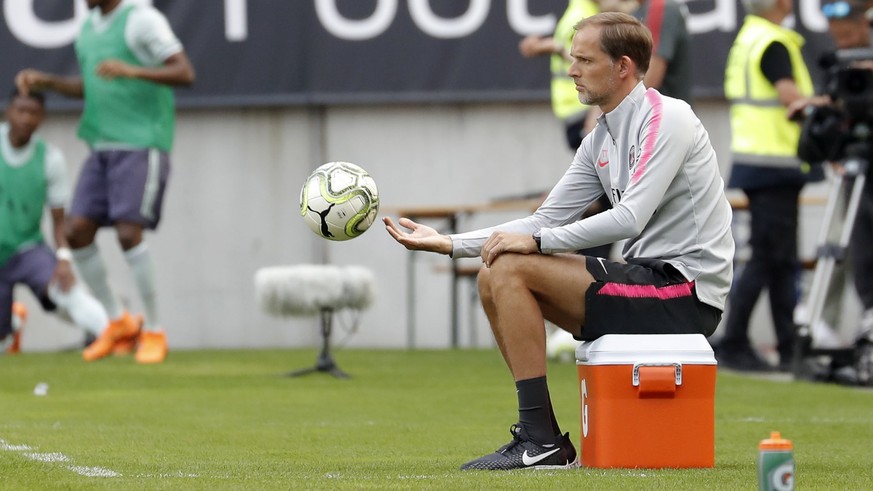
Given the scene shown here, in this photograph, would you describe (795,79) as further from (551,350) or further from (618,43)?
(618,43)

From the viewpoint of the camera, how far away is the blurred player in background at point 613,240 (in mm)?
4242

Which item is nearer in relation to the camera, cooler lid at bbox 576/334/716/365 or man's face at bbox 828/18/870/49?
cooler lid at bbox 576/334/716/365

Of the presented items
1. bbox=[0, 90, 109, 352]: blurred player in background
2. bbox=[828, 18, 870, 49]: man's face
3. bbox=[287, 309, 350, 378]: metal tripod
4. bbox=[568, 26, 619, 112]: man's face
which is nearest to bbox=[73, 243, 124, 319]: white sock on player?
bbox=[0, 90, 109, 352]: blurred player in background

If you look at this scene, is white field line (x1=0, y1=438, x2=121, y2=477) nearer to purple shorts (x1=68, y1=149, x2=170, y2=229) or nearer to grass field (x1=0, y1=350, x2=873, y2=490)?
grass field (x1=0, y1=350, x2=873, y2=490)

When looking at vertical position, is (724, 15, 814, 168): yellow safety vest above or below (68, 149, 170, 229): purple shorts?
above

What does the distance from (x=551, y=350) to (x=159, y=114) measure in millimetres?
2586

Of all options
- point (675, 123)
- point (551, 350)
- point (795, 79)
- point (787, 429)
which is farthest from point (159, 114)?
point (675, 123)

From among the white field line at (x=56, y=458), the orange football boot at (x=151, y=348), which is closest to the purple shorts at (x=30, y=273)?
the orange football boot at (x=151, y=348)

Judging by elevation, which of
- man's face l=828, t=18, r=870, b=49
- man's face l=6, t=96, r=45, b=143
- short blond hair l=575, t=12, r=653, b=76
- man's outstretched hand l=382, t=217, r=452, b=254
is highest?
man's face l=828, t=18, r=870, b=49

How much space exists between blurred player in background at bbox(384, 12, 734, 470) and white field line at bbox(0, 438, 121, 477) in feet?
3.24

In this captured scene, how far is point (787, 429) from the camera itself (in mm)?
5617

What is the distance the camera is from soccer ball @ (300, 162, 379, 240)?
4.60 metres

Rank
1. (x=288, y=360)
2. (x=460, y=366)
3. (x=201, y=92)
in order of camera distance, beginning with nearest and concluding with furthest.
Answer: (x=460, y=366) < (x=288, y=360) < (x=201, y=92)

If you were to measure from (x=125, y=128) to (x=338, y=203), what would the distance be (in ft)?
15.1
